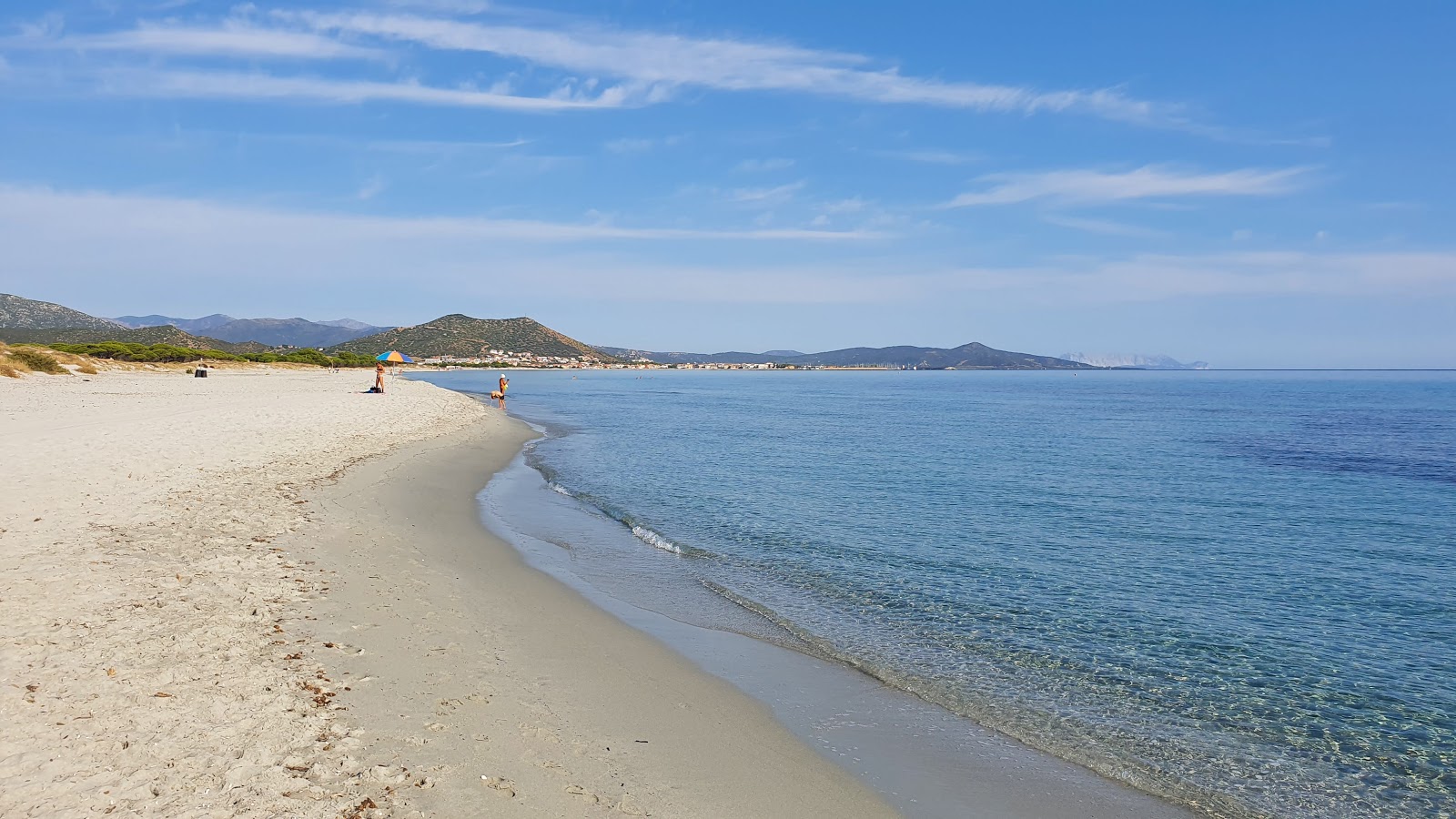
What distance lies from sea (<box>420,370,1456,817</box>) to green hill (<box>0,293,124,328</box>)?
478 feet

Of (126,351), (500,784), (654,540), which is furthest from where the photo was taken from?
(126,351)

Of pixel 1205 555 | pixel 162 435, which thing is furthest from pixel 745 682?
pixel 162 435

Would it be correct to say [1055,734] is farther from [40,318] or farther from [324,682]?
[40,318]

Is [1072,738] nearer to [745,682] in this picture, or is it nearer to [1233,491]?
[745,682]

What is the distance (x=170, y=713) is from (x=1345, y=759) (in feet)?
31.0

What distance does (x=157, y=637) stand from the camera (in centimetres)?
718

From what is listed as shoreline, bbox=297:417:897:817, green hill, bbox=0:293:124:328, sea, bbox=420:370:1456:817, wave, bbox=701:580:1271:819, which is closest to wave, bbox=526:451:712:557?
sea, bbox=420:370:1456:817

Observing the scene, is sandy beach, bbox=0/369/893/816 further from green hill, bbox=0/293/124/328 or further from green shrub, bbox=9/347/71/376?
green hill, bbox=0/293/124/328

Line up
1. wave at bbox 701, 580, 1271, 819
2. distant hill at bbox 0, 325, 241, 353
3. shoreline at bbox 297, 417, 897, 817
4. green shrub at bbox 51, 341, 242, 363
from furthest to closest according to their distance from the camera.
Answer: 1. distant hill at bbox 0, 325, 241, 353
2. green shrub at bbox 51, 341, 242, 363
3. wave at bbox 701, 580, 1271, 819
4. shoreline at bbox 297, 417, 897, 817

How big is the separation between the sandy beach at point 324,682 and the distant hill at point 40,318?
150 metres

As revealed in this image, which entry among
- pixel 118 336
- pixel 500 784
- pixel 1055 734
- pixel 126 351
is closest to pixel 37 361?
pixel 126 351

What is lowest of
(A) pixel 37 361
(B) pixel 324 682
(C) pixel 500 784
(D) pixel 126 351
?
(C) pixel 500 784

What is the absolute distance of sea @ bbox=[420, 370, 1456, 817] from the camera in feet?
23.7

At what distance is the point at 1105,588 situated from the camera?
40.2ft
